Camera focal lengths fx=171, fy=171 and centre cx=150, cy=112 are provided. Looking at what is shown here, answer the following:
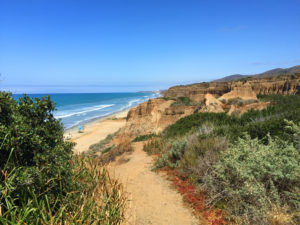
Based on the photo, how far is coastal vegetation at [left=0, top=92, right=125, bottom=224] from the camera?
1877mm

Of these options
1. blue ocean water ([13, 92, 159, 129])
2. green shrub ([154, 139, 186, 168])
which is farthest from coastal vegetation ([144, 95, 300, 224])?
blue ocean water ([13, 92, 159, 129])

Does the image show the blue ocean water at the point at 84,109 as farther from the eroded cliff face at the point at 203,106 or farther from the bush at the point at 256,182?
the eroded cliff face at the point at 203,106

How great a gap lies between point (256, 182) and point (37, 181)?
364cm

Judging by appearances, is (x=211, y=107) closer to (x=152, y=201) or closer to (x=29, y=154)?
(x=152, y=201)

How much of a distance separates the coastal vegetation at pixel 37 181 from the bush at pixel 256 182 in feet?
7.34

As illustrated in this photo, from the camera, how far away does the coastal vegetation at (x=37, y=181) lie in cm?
188

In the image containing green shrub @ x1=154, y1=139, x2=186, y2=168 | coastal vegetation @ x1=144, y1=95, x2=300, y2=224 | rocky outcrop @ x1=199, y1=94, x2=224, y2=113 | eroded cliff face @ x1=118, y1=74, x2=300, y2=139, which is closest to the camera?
coastal vegetation @ x1=144, y1=95, x2=300, y2=224

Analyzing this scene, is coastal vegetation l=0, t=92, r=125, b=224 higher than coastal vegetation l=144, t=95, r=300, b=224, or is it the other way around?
coastal vegetation l=0, t=92, r=125, b=224

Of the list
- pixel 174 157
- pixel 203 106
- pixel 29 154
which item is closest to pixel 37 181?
pixel 29 154

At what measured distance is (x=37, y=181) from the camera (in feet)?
6.82

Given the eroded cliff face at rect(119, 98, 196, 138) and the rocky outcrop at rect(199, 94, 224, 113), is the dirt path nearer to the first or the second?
the eroded cliff face at rect(119, 98, 196, 138)

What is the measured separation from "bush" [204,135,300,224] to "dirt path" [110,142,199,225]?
0.81m

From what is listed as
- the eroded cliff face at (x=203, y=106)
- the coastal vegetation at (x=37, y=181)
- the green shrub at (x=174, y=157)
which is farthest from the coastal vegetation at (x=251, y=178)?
the eroded cliff face at (x=203, y=106)

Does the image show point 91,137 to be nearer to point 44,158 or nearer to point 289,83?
point 44,158
